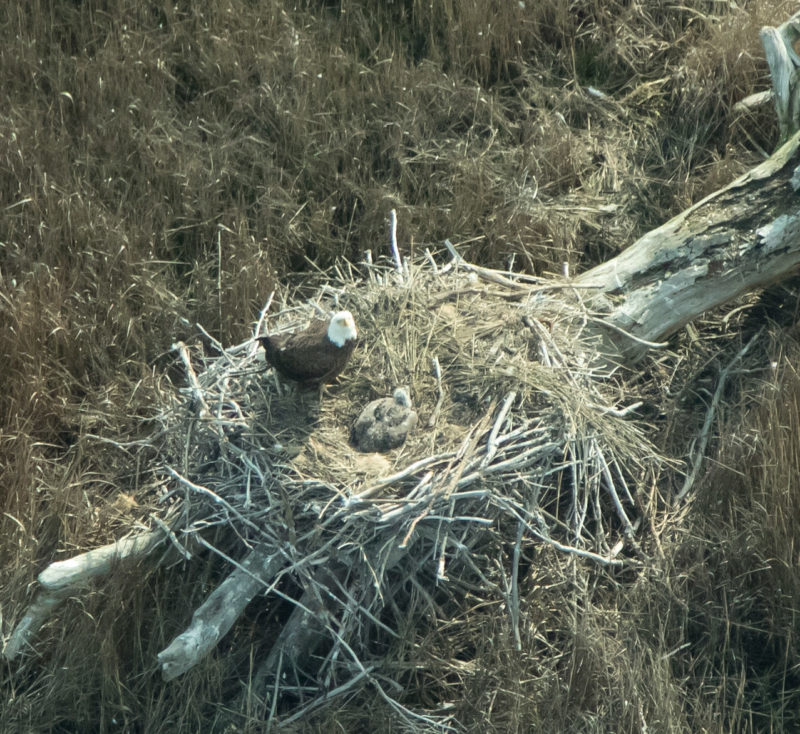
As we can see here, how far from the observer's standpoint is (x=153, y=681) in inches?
178

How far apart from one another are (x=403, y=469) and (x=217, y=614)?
887mm

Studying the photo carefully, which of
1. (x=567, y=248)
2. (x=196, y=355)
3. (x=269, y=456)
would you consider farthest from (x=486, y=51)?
(x=269, y=456)

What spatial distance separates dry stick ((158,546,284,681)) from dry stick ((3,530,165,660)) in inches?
15.4

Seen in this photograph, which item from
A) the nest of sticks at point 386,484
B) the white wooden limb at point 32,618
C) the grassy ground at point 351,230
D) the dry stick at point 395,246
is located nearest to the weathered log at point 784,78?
the grassy ground at point 351,230

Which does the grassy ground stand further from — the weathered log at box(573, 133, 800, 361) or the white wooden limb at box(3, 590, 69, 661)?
the weathered log at box(573, 133, 800, 361)

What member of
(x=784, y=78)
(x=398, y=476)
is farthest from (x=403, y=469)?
(x=784, y=78)

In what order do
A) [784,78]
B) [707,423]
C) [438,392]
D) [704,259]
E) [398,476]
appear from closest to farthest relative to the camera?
[398,476] → [438,392] → [704,259] → [707,423] → [784,78]

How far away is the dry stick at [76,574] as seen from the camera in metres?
4.32

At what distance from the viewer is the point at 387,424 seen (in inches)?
172

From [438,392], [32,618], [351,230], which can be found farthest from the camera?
[351,230]

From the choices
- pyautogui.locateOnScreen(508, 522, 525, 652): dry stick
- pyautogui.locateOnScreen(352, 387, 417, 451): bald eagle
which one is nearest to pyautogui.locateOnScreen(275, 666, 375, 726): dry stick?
pyautogui.locateOnScreen(508, 522, 525, 652): dry stick

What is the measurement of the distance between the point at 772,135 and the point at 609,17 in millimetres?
1286

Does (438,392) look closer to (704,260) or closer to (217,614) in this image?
(217,614)

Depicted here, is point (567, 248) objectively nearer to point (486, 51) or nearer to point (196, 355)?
point (486, 51)
